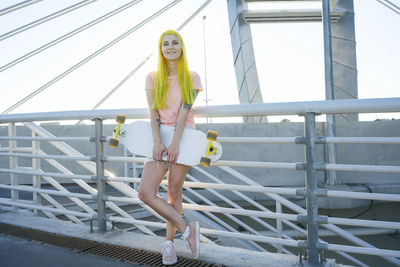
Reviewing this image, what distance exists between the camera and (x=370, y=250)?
1634 mm

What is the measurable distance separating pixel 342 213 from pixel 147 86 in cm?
601

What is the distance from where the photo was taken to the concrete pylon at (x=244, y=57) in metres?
8.07

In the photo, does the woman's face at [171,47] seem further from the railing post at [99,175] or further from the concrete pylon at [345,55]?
the concrete pylon at [345,55]

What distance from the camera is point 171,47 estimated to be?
1943 mm

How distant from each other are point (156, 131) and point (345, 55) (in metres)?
7.73

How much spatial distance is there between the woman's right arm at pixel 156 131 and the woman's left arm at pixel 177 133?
5 cm

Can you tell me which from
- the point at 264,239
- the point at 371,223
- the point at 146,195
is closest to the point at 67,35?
the point at 146,195

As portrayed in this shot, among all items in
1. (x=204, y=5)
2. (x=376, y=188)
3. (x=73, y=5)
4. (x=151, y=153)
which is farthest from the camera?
(x=204, y=5)

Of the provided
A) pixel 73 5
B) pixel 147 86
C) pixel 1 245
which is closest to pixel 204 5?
pixel 73 5

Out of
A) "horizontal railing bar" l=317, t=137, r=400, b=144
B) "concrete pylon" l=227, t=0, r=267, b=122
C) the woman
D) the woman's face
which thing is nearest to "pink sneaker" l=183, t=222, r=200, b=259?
the woman

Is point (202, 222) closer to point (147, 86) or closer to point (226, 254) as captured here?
point (226, 254)

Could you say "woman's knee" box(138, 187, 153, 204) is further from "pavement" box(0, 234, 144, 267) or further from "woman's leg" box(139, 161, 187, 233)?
"pavement" box(0, 234, 144, 267)

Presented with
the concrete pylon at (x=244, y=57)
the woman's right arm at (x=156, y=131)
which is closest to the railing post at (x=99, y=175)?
the woman's right arm at (x=156, y=131)

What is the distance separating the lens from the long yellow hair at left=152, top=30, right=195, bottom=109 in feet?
6.26
